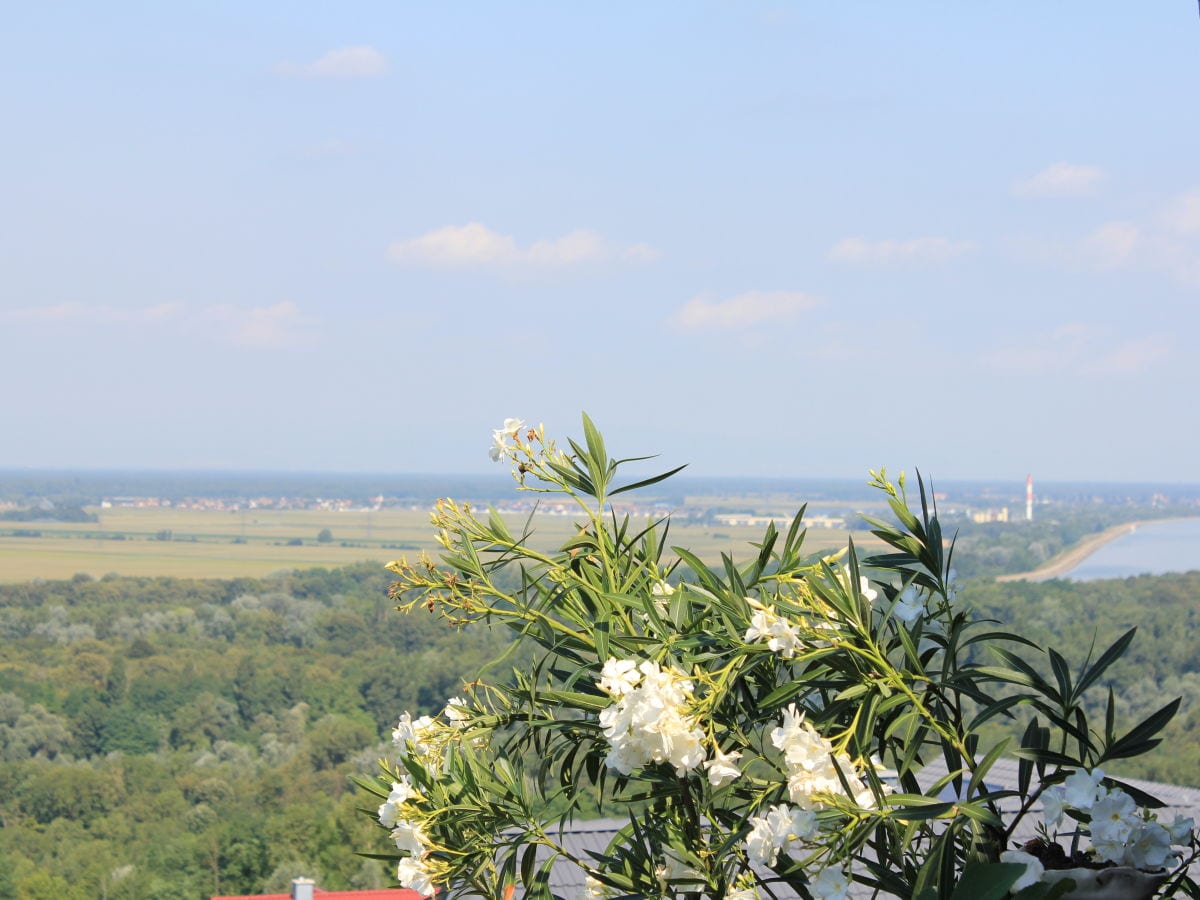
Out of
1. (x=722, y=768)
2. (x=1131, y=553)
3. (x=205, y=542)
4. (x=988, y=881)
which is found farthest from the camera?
(x=205, y=542)

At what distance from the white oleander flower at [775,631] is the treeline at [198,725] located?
77.8 feet

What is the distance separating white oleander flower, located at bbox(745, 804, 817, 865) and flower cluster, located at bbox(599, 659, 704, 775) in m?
0.11

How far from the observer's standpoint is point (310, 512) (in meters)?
114

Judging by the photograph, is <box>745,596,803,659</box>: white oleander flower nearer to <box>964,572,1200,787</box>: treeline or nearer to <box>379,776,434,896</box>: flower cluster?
<box>379,776,434,896</box>: flower cluster

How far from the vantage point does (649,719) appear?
56.0 inches

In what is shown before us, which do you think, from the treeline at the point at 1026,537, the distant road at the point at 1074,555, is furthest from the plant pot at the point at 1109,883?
the distant road at the point at 1074,555

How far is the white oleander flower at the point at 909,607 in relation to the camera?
163 centimetres

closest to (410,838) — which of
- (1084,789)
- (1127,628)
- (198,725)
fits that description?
(1084,789)

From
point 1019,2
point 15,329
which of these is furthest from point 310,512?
point 1019,2

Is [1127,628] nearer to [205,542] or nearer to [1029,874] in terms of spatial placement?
[1029,874]

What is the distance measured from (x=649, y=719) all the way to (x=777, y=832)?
188 mm

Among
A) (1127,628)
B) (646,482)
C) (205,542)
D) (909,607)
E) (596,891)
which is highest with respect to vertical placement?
(646,482)

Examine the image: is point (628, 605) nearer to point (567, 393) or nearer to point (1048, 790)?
point (1048, 790)

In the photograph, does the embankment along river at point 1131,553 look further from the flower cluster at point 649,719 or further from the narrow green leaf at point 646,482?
the flower cluster at point 649,719
